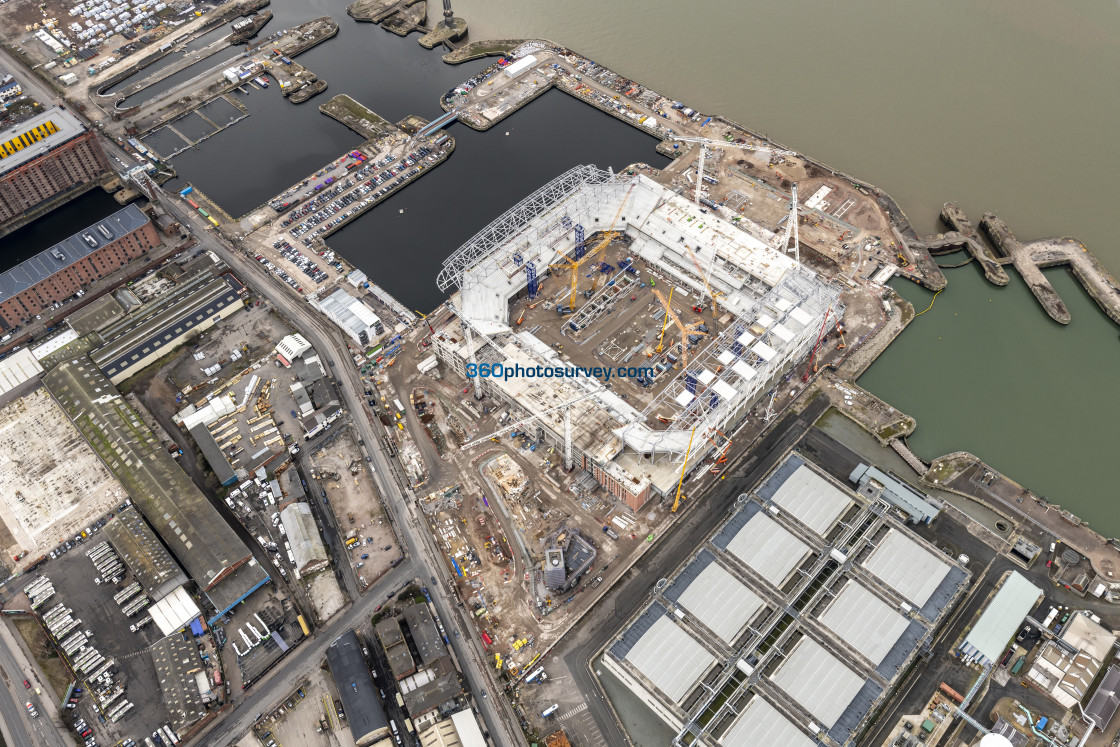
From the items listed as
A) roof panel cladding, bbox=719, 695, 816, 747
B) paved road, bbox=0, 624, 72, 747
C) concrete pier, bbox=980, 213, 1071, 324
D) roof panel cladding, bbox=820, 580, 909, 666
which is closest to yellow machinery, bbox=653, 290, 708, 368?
roof panel cladding, bbox=820, 580, 909, 666

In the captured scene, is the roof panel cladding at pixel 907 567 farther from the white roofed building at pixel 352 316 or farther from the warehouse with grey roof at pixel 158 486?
the white roofed building at pixel 352 316

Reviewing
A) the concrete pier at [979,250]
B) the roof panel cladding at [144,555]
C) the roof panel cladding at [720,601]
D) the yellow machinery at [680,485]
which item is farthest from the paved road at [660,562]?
the roof panel cladding at [144,555]

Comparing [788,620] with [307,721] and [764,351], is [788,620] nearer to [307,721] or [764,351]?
[764,351]

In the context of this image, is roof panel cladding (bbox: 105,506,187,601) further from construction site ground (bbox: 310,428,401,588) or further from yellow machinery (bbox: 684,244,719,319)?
yellow machinery (bbox: 684,244,719,319)

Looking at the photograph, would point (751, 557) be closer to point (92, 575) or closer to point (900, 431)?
point (900, 431)

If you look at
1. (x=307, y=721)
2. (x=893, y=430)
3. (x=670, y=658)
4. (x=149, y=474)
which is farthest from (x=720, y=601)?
(x=149, y=474)

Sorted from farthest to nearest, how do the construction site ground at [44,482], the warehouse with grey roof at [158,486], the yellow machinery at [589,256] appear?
the yellow machinery at [589,256] < the construction site ground at [44,482] < the warehouse with grey roof at [158,486]
